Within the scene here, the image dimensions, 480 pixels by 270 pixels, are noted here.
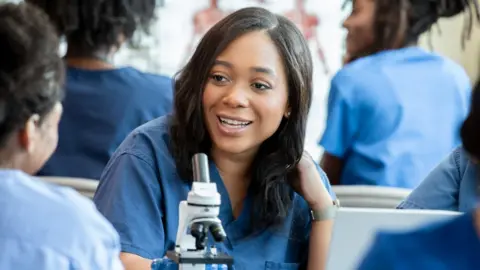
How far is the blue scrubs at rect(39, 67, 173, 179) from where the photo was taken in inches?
89.5

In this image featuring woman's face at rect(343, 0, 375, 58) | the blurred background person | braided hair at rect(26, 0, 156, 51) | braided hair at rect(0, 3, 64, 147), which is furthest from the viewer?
woman's face at rect(343, 0, 375, 58)

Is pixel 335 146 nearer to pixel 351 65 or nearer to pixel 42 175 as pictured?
pixel 351 65

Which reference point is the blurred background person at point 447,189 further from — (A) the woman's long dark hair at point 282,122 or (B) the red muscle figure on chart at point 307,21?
(B) the red muscle figure on chart at point 307,21

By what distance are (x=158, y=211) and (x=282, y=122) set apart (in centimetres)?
33

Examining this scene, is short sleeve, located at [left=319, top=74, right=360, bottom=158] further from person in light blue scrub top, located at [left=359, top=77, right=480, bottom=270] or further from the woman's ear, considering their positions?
person in light blue scrub top, located at [left=359, top=77, right=480, bottom=270]

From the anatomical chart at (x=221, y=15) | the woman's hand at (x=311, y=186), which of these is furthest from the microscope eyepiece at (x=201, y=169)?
the anatomical chart at (x=221, y=15)

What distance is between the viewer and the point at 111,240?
1.24 meters

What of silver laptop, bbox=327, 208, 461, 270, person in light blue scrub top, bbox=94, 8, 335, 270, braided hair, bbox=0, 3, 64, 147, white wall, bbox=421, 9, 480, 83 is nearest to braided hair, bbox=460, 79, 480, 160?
silver laptop, bbox=327, 208, 461, 270

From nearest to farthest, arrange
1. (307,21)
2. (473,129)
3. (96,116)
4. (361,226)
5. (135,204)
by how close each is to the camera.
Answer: (473,129)
(361,226)
(135,204)
(96,116)
(307,21)

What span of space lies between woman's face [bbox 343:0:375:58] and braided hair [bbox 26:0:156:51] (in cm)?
61

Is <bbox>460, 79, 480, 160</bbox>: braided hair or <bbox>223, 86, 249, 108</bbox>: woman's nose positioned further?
<bbox>223, 86, 249, 108</bbox>: woman's nose

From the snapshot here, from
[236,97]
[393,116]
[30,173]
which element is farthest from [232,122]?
[393,116]

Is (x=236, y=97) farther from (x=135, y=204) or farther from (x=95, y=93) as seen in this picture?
(x=95, y=93)

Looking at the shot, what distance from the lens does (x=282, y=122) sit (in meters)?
1.82
